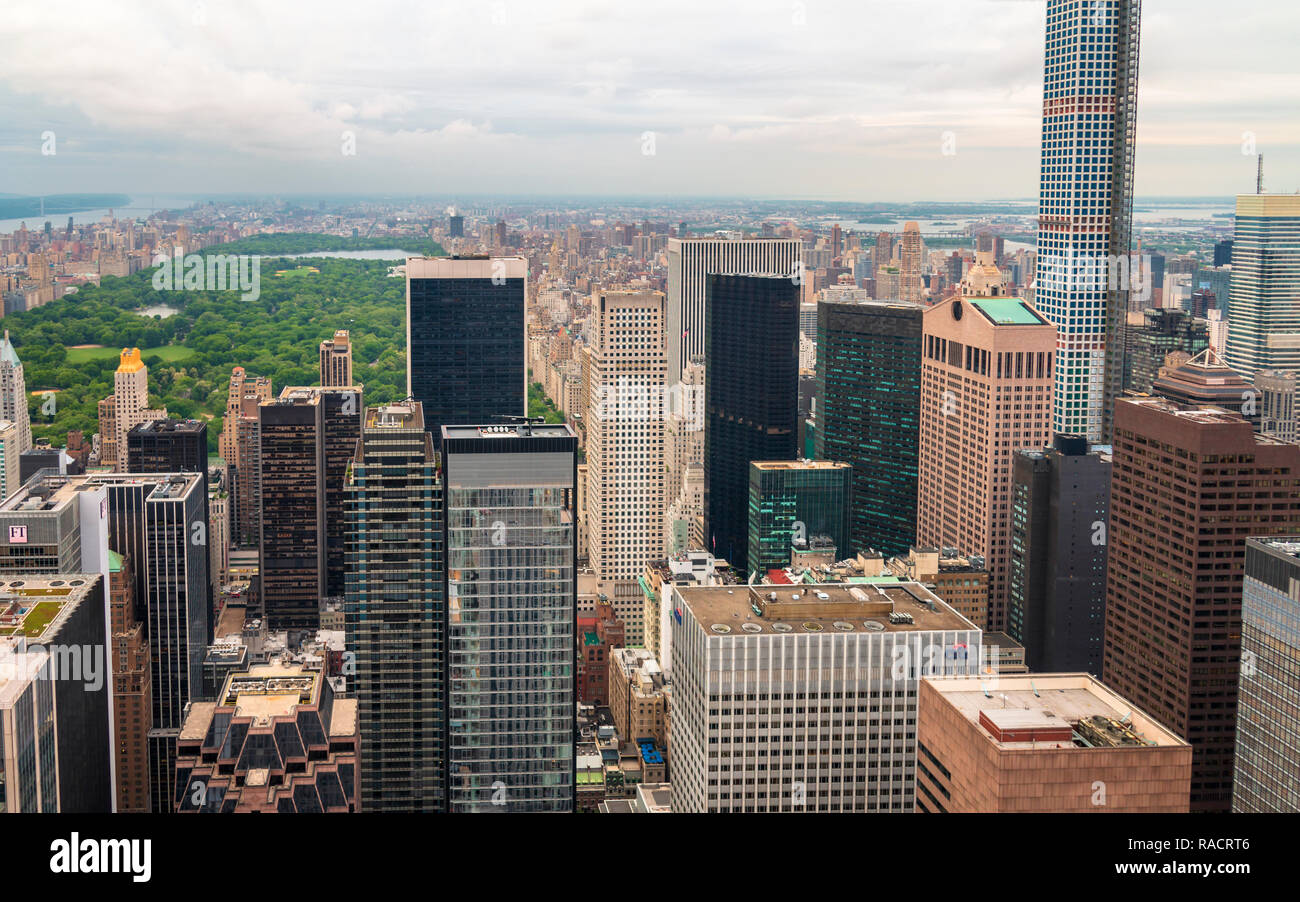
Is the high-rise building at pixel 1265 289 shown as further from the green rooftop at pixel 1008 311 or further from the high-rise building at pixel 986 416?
the high-rise building at pixel 986 416

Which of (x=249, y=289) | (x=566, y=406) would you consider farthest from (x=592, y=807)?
(x=566, y=406)

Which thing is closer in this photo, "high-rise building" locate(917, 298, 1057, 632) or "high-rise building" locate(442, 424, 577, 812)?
"high-rise building" locate(442, 424, 577, 812)

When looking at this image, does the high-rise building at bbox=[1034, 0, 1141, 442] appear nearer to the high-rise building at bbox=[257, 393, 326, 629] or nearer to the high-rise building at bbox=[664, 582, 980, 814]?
the high-rise building at bbox=[664, 582, 980, 814]

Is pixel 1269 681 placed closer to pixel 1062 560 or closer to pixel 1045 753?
pixel 1045 753

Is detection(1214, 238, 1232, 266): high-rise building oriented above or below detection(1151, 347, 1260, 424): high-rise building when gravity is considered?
above

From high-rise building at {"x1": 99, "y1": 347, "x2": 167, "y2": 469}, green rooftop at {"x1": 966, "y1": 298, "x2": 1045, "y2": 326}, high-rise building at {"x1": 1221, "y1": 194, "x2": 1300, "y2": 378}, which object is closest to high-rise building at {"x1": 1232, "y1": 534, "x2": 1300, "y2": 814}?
green rooftop at {"x1": 966, "y1": 298, "x2": 1045, "y2": 326}

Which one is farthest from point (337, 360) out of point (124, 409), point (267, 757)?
point (267, 757)
